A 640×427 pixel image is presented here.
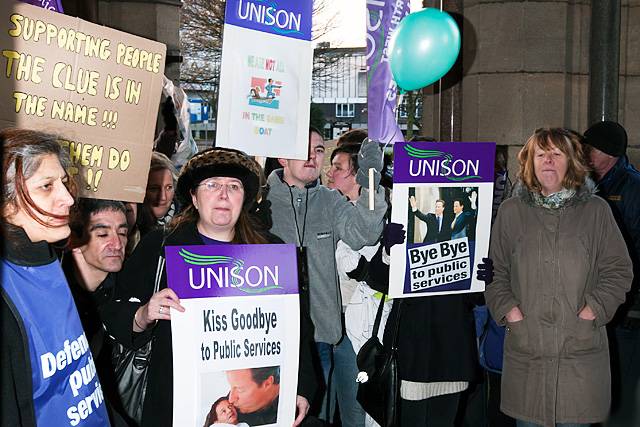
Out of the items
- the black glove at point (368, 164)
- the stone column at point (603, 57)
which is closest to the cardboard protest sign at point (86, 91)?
the black glove at point (368, 164)

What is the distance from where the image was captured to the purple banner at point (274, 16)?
4449 millimetres

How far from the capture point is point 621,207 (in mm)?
5969

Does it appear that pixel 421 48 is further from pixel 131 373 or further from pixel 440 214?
pixel 131 373

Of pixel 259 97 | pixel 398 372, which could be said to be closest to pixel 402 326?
pixel 398 372

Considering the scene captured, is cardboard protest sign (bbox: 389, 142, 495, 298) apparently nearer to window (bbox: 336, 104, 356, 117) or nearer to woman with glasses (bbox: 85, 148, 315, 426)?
woman with glasses (bbox: 85, 148, 315, 426)

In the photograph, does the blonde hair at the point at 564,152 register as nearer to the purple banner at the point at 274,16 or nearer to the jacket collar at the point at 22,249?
the purple banner at the point at 274,16

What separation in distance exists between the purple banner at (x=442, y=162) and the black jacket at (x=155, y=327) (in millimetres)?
1400

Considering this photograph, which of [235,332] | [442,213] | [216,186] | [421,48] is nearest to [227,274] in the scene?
[235,332]

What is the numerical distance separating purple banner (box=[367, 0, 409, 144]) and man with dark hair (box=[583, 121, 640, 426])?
179cm

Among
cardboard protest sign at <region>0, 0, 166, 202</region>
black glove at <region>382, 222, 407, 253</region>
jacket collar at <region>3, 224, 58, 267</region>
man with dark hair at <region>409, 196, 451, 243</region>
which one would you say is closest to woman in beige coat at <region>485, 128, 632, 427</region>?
man with dark hair at <region>409, 196, 451, 243</region>

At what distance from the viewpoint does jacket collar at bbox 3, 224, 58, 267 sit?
2.39 meters

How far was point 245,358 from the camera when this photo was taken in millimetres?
3264

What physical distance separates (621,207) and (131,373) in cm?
365

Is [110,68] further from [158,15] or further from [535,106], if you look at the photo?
[535,106]
